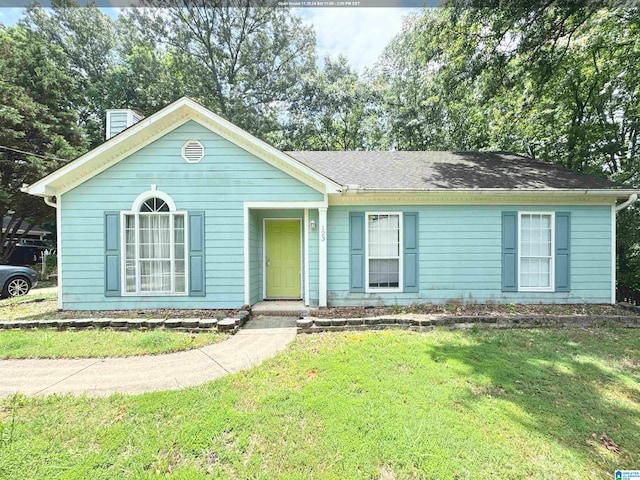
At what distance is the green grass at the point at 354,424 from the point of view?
235 cm

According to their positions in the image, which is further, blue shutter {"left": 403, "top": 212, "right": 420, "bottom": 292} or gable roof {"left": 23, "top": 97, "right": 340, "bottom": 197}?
blue shutter {"left": 403, "top": 212, "right": 420, "bottom": 292}

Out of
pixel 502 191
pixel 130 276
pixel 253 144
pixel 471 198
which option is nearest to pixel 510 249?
pixel 502 191

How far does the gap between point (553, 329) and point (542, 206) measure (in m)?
3.27

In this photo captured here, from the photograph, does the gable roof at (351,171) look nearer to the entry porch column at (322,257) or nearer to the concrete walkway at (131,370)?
the entry porch column at (322,257)

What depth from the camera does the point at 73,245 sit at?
22.6 ft

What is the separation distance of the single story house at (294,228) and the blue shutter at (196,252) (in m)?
0.02

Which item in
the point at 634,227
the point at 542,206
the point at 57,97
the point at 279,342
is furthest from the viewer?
the point at 57,97

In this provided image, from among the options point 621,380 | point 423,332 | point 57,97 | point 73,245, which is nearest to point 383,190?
point 423,332

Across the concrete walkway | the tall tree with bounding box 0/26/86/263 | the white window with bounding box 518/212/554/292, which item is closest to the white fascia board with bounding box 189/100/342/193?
the concrete walkway

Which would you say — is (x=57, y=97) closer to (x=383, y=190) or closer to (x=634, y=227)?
(x=383, y=190)

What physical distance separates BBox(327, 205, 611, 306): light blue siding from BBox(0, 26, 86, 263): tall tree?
54.4 ft

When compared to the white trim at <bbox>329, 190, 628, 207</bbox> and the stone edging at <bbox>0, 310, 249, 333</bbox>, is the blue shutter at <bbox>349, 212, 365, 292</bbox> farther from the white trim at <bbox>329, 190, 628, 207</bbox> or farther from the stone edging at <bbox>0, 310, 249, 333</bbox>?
the stone edging at <bbox>0, 310, 249, 333</bbox>

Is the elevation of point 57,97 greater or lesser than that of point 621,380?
greater

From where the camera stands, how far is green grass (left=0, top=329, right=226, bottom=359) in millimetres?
4609
